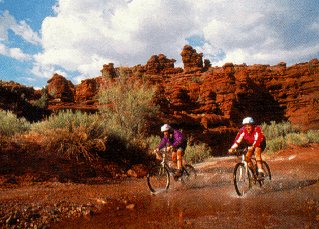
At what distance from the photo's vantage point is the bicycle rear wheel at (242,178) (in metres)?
8.02

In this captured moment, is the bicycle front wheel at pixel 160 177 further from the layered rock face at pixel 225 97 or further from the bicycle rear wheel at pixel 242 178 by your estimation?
the layered rock face at pixel 225 97

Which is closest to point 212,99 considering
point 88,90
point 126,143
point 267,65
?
point 88,90

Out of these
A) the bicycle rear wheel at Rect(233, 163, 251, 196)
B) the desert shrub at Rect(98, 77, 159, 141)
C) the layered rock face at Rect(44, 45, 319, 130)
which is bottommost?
the bicycle rear wheel at Rect(233, 163, 251, 196)

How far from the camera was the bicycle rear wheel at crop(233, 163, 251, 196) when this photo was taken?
26.3ft

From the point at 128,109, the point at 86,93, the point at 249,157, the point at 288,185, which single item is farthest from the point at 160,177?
the point at 86,93

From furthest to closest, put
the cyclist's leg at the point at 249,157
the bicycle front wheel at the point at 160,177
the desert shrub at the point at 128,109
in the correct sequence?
the desert shrub at the point at 128,109, the bicycle front wheel at the point at 160,177, the cyclist's leg at the point at 249,157

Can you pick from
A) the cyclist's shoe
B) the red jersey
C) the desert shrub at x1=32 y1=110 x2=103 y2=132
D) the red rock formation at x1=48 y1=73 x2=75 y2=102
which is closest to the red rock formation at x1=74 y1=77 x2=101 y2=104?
the red rock formation at x1=48 y1=73 x2=75 y2=102

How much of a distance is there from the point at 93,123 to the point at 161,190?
4595 millimetres

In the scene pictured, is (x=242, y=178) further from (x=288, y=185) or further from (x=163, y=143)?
(x=163, y=143)

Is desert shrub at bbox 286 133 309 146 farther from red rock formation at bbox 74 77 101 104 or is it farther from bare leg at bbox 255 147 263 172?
red rock formation at bbox 74 77 101 104

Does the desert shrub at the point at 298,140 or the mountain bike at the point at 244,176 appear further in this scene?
the desert shrub at the point at 298,140

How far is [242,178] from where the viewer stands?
8125 mm

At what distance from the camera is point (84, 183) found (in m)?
10.0

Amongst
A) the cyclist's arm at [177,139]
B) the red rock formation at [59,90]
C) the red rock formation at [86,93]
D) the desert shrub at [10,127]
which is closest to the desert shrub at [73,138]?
the desert shrub at [10,127]
